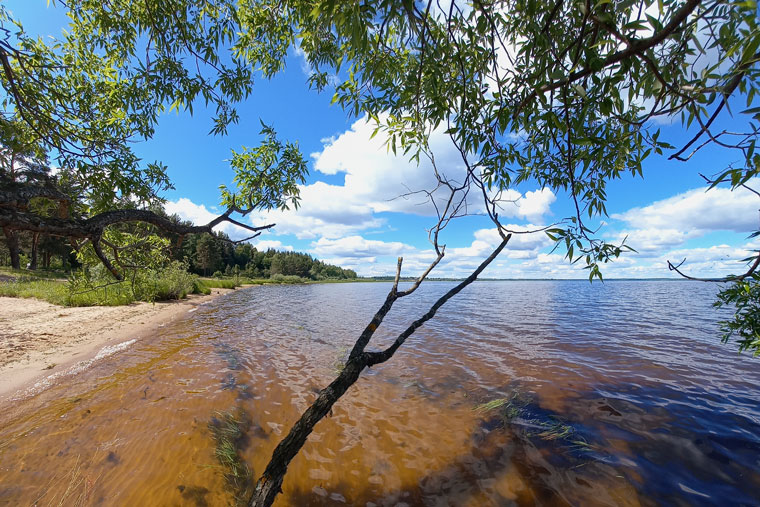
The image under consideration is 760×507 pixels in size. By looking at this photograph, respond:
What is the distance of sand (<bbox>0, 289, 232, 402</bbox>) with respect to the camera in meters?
6.96

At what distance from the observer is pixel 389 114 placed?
2.89 m

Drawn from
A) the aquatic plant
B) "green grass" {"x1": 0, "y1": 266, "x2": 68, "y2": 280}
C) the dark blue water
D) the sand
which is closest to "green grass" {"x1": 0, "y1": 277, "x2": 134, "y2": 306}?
the sand

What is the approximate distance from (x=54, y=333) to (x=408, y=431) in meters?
13.7

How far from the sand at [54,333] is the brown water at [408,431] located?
3.24 ft

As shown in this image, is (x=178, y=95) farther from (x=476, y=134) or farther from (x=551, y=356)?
(x=551, y=356)

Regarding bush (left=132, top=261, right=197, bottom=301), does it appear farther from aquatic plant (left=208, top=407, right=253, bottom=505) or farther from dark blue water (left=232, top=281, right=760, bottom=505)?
aquatic plant (left=208, top=407, right=253, bottom=505)

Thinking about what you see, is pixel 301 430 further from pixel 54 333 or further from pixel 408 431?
pixel 54 333

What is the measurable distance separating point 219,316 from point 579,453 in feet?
60.7

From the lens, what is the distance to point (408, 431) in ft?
16.5

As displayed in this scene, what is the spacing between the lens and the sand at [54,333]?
6.96 metres

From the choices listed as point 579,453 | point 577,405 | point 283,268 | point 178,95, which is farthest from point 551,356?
point 283,268

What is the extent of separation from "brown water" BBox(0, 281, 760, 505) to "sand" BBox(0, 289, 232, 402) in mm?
987

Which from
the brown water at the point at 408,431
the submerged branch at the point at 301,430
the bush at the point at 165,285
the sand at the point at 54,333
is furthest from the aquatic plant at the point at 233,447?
the bush at the point at 165,285

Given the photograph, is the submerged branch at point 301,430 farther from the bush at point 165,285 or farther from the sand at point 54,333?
the bush at point 165,285
